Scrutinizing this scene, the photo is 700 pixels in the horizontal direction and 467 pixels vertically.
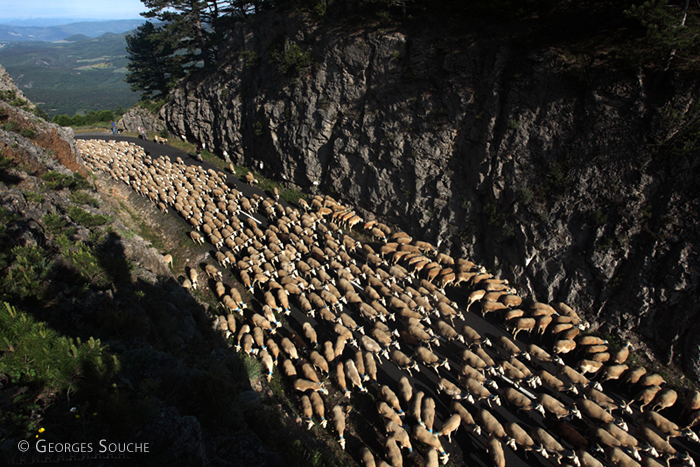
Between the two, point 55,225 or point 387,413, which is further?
point 55,225

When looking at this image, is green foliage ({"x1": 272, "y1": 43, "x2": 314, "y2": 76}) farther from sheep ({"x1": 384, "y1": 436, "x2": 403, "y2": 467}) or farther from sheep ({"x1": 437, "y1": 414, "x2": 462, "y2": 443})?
sheep ({"x1": 384, "y1": 436, "x2": 403, "y2": 467})

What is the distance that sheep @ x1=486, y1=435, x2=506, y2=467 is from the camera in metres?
10.0

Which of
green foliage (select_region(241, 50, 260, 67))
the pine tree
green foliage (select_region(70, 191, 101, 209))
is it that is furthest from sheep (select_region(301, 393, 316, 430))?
the pine tree

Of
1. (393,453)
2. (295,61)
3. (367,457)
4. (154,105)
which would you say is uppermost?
(295,61)

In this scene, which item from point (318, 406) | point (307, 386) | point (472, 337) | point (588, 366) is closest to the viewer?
point (318, 406)

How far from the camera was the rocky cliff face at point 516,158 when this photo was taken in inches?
538

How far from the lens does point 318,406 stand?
1152cm

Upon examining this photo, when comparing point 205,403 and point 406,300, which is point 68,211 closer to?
point 205,403

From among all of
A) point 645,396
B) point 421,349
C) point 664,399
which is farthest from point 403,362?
point 664,399

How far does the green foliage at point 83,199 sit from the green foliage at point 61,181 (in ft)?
1.66

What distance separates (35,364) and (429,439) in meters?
10.4

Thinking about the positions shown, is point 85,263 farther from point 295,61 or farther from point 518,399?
point 295,61

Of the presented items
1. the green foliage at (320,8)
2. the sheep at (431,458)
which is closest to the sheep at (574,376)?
the sheep at (431,458)

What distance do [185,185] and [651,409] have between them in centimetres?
2972
